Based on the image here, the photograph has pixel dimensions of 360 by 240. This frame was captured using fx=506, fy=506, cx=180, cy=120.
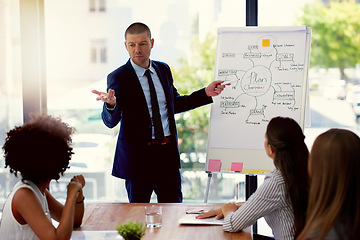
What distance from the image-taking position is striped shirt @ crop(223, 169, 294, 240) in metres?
2.19

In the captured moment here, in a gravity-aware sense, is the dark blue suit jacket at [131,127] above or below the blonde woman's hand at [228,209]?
above

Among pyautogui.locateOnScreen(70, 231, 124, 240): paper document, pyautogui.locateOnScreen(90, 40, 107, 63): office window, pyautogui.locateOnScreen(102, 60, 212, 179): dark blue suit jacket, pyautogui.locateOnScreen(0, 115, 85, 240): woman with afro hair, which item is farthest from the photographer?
pyautogui.locateOnScreen(90, 40, 107, 63): office window

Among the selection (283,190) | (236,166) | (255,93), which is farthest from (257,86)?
→ (283,190)

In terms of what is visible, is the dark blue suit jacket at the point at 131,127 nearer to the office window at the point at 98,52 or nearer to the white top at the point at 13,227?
the office window at the point at 98,52

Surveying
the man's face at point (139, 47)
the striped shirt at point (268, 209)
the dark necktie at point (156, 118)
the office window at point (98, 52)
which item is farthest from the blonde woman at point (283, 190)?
the office window at point (98, 52)

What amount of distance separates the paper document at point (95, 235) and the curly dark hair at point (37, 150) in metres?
0.29

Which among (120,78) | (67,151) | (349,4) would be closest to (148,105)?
(120,78)

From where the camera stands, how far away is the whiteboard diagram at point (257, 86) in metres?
3.56

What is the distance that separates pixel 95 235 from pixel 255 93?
183 centimetres

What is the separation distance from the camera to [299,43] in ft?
11.8

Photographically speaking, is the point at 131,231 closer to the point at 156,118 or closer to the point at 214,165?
the point at 156,118

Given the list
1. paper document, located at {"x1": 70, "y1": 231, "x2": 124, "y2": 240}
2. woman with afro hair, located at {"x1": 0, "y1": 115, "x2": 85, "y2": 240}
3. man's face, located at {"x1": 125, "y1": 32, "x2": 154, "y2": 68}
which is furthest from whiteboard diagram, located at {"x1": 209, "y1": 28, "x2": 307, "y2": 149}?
woman with afro hair, located at {"x1": 0, "y1": 115, "x2": 85, "y2": 240}

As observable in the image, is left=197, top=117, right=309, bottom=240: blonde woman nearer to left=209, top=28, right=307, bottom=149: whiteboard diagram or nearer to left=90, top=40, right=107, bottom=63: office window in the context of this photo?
left=209, top=28, right=307, bottom=149: whiteboard diagram

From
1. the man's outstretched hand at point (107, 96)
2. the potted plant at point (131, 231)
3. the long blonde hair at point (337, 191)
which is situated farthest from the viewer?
the man's outstretched hand at point (107, 96)
